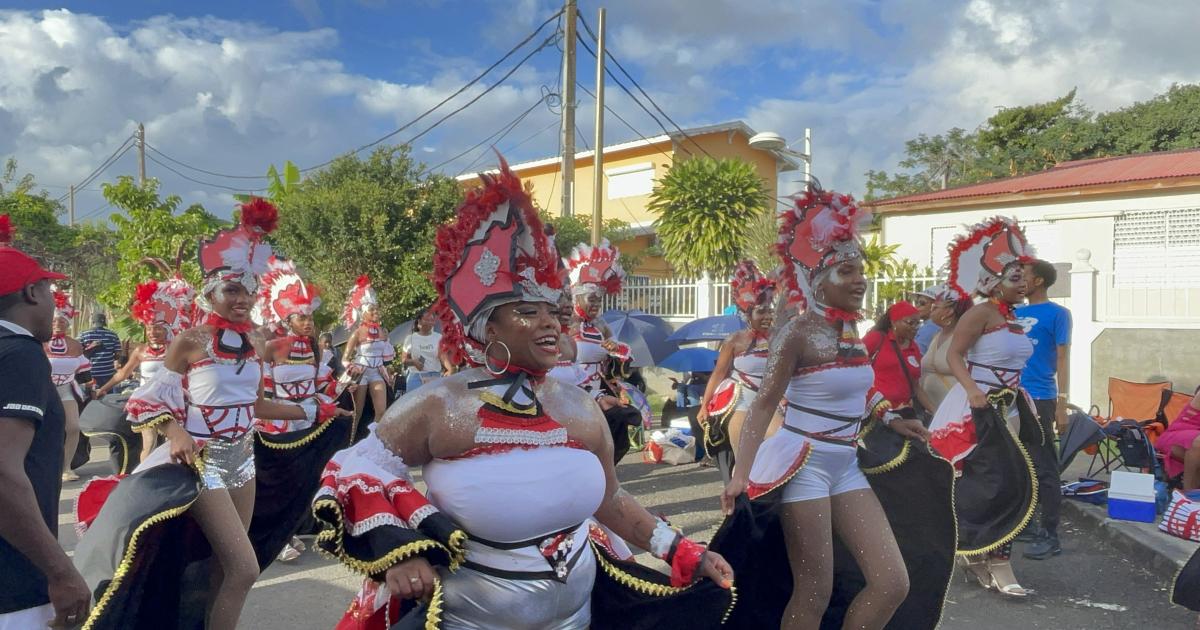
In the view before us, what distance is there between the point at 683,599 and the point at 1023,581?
4.32 meters

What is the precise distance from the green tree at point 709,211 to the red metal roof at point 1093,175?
3.94 meters

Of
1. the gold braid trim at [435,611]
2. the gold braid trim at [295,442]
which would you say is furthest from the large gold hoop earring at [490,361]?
the gold braid trim at [295,442]

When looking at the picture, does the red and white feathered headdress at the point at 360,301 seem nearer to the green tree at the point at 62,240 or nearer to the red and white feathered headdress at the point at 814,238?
the red and white feathered headdress at the point at 814,238

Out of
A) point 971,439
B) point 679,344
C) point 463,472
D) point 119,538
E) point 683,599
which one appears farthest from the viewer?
point 679,344

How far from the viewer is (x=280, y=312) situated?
8.39 metres

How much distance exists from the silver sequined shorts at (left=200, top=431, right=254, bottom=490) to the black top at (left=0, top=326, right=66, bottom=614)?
5.46 feet

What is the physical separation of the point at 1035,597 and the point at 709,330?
7.00 meters

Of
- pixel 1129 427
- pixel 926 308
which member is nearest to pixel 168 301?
pixel 926 308

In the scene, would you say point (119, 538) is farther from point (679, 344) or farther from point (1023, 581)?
point (679, 344)

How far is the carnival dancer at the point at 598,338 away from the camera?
7.79m

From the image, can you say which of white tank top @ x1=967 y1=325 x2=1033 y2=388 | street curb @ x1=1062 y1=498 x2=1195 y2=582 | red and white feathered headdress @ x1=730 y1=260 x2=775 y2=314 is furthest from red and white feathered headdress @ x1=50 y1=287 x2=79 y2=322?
street curb @ x1=1062 y1=498 x2=1195 y2=582

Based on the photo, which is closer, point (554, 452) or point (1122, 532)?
point (554, 452)

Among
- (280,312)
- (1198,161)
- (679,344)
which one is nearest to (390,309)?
(679,344)

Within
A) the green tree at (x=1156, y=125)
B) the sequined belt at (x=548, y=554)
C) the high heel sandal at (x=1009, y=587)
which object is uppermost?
the green tree at (x=1156, y=125)
